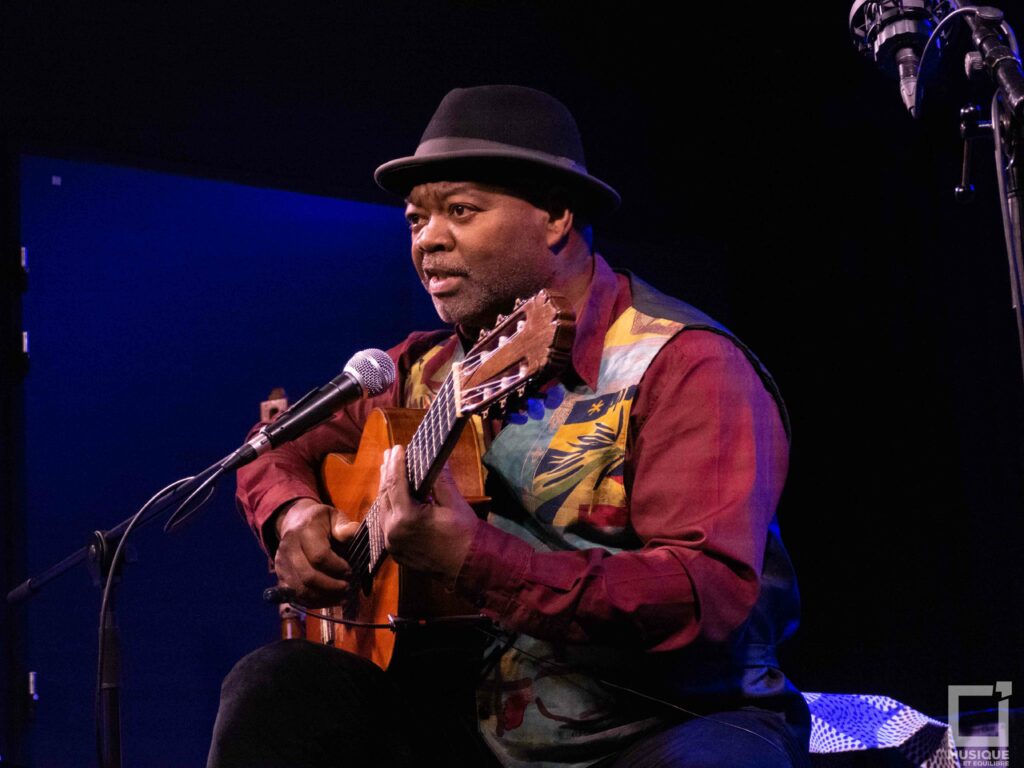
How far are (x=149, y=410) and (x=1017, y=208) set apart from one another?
4.99m

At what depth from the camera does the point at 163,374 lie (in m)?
6.07

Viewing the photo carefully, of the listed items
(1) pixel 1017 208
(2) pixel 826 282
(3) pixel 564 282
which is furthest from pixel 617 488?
(2) pixel 826 282

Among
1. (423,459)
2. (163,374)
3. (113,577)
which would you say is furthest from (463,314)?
(163,374)

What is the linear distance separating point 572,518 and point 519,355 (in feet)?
1.90

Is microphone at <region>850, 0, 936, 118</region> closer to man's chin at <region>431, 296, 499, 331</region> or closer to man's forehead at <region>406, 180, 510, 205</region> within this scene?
man's forehead at <region>406, 180, 510, 205</region>

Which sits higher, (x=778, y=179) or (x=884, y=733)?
(x=778, y=179)

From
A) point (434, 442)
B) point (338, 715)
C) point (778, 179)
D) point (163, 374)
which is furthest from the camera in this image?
point (163, 374)

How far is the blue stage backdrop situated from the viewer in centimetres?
551

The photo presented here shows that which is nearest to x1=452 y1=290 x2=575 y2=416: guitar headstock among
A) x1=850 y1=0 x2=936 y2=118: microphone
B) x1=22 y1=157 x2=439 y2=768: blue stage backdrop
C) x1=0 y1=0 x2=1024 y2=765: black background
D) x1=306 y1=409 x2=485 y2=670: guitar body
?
x1=306 y1=409 x2=485 y2=670: guitar body

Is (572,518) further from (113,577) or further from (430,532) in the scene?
(113,577)

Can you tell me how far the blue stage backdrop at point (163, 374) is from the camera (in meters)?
5.51

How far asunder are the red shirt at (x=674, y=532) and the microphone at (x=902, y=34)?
32.7 inches

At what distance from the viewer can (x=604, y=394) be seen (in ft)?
7.69

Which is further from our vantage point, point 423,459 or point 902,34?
point 902,34
